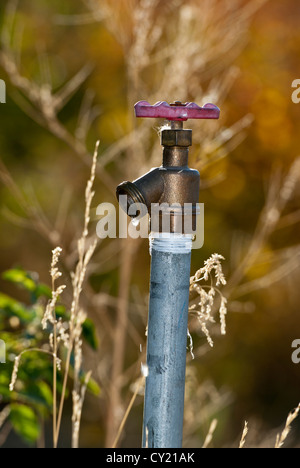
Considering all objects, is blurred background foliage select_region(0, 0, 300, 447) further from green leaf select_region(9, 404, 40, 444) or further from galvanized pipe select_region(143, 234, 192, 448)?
galvanized pipe select_region(143, 234, 192, 448)

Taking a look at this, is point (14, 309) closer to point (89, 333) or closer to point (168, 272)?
point (89, 333)

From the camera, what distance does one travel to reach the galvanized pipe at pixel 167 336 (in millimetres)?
1376

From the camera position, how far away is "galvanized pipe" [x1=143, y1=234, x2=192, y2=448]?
4.51 ft

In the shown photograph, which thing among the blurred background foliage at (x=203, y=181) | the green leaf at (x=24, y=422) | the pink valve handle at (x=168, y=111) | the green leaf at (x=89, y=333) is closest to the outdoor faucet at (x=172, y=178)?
the pink valve handle at (x=168, y=111)

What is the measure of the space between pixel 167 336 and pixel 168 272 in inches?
5.3

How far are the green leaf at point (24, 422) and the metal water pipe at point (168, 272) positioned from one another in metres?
0.41

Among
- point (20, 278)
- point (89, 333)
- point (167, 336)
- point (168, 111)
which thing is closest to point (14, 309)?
point (20, 278)

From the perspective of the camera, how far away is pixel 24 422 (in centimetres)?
175

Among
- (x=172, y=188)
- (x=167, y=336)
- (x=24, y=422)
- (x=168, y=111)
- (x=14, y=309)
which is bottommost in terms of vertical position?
(x=24, y=422)

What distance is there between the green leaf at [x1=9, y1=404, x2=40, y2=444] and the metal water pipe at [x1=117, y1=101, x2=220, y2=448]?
0.41m

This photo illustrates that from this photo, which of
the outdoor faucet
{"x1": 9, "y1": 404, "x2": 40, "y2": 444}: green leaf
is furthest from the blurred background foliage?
the outdoor faucet

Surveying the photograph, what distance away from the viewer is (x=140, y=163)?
297 centimetres

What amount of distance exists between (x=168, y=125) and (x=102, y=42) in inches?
127

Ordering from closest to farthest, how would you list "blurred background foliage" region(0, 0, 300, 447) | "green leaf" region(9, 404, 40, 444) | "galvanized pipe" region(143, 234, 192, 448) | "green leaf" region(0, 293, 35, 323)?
"galvanized pipe" region(143, 234, 192, 448)
"green leaf" region(9, 404, 40, 444)
"green leaf" region(0, 293, 35, 323)
"blurred background foliage" region(0, 0, 300, 447)
